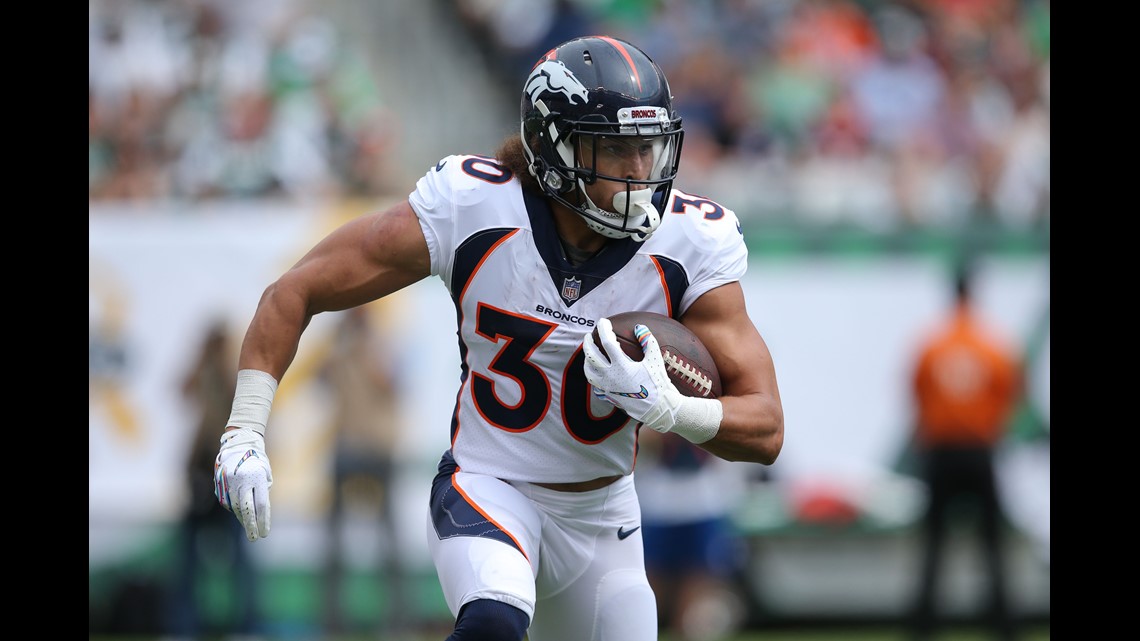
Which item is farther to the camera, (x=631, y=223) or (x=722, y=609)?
(x=722, y=609)

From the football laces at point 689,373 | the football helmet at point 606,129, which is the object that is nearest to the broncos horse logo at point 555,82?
the football helmet at point 606,129

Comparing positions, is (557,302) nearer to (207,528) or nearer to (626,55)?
(626,55)

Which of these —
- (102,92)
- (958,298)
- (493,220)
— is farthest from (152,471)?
(493,220)

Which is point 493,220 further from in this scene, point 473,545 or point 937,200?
point 937,200

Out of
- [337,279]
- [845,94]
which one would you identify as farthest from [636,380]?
[845,94]

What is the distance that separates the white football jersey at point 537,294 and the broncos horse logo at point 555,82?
29 cm

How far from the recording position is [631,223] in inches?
160

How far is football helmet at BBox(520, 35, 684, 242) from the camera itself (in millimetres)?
4047

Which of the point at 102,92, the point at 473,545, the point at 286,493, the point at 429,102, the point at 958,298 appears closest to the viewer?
the point at 473,545

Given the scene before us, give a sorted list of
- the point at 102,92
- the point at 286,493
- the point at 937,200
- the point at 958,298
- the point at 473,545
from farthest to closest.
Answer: the point at 102,92, the point at 937,200, the point at 286,493, the point at 958,298, the point at 473,545

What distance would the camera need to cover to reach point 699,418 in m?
3.84

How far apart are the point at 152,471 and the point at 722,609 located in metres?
3.71

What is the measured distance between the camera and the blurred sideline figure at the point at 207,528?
8586 millimetres

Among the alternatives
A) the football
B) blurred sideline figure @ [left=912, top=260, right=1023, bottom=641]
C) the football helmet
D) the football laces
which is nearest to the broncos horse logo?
the football helmet
